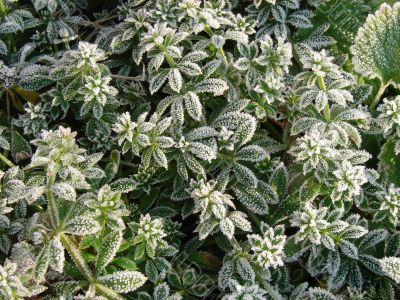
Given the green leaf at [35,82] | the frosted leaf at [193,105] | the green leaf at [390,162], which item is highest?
the frosted leaf at [193,105]

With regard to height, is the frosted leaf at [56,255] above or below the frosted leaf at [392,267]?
below

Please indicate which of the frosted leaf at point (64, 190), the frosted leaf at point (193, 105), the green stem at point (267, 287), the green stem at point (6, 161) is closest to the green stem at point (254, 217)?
the green stem at point (267, 287)

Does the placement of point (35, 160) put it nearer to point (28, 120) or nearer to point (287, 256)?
point (28, 120)

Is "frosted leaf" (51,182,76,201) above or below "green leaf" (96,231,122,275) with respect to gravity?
above

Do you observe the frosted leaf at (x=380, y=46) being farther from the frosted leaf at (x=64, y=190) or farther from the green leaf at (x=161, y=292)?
the frosted leaf at (x=64, y=190)

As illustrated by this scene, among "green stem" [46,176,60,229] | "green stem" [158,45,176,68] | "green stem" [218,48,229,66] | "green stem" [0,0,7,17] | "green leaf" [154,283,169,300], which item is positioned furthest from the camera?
"green stem" [0,0,7,17]

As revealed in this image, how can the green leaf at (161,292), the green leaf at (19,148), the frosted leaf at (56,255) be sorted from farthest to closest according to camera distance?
the green leaf at (19,148) → the green leaf at (161,292) → the frosted leaf at (56,255)

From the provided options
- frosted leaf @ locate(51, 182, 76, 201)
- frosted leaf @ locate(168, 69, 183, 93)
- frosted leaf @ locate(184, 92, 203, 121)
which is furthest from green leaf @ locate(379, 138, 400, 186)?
frosted leaf @ locate(51, 182, 76, 201)

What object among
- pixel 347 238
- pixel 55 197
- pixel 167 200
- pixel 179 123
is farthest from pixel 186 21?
pixel 347 238

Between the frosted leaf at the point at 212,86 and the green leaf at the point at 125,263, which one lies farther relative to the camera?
the frosted leaf at the point at 212,86

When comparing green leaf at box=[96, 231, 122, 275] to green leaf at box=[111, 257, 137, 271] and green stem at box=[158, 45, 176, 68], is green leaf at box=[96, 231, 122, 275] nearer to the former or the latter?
green leaf at box=[111, 257, 137, 271]
